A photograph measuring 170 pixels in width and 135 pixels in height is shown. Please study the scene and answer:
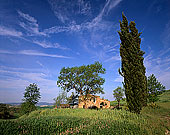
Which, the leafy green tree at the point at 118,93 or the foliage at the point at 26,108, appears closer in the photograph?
the foliage at the point at 26,108

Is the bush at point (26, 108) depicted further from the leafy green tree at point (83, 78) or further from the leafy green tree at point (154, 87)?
the leafy green tree at point (154, 87)

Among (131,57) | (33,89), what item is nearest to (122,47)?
(131,57)

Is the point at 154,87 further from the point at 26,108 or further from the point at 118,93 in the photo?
the point at 26,108

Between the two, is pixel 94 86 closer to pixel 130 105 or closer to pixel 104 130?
pixel 130 105

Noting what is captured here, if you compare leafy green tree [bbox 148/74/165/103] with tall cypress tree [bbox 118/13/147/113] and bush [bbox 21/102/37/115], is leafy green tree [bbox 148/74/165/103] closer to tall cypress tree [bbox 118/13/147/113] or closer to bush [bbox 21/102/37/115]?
tall cypress tree [bbox 118/13/147/113]

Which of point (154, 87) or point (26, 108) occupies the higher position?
point (154, 87)

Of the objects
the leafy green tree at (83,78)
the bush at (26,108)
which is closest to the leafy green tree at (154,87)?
the leafy green tree at (83,78)

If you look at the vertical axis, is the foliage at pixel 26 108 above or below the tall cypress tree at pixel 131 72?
below

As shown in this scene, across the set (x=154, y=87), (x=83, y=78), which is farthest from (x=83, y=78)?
(x=154, y=87)

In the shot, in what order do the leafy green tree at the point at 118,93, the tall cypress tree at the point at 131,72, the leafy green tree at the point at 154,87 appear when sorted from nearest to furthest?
the tall cypress tree at the point at 131,72 < the leafy green tree at the point at 154,87 < the leafy green tree at the point at 118,93

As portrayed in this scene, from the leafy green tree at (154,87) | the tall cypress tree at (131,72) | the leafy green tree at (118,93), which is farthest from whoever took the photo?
the leafy green tree at (118,93)

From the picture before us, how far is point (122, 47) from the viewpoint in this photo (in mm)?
14180

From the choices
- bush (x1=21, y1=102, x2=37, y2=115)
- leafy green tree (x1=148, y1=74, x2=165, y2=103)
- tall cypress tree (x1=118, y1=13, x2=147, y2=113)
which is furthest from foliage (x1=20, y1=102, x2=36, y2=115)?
leafy green tree (x1=148, y1=74, x2=165, y2=103)

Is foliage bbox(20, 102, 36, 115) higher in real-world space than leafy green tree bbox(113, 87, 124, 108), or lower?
lower
